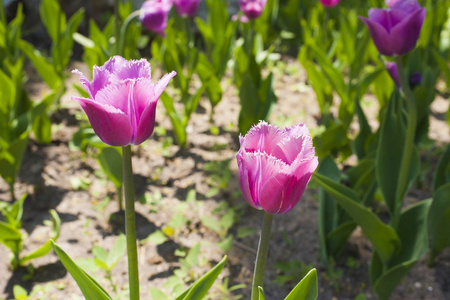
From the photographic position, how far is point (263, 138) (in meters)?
0.88

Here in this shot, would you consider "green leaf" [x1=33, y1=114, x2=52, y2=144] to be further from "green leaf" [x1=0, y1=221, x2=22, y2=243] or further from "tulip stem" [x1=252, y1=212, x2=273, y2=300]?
"tulip stem" [x1=252, y1=212, x2=273, y2=300]

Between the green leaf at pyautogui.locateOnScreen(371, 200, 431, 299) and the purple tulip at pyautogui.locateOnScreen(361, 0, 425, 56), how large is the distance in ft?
1.79

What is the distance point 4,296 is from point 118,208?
57 centimetres

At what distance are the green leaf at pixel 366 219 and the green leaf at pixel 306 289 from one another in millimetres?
381

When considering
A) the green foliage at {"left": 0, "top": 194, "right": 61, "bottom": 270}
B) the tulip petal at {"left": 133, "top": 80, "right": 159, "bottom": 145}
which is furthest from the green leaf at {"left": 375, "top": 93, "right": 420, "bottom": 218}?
the green foliage at {"left": 0, "top": 194, "right": 61, "bottom": 270}

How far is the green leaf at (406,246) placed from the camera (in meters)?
1.58

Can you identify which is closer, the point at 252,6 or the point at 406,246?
the point at 406,246

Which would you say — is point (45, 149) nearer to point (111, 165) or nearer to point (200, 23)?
point (111, 165)

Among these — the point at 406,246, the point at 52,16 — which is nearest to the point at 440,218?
the point at 406,246

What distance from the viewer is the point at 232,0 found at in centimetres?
407

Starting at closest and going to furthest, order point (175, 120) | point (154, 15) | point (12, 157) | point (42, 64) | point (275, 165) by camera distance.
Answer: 1. point (275, 165)
2. point (12, 157)
3. point (154, 15)
4. point (175, 120)
5. point (42, 64)

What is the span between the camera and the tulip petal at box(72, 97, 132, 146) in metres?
0.87

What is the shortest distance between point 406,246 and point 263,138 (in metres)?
0.98

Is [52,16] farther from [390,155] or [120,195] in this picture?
[390,155]
